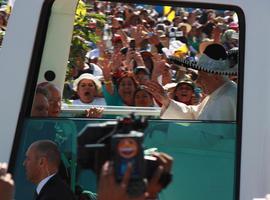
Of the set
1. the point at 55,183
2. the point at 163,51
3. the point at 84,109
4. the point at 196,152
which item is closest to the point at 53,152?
the point at 55,183

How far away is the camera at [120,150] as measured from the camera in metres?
0.93

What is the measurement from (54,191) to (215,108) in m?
0.63

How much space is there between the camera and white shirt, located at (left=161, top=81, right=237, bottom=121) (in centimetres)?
175

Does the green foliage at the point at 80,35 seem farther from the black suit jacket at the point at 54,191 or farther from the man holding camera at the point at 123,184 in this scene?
the man holding camera at the point at 123,184

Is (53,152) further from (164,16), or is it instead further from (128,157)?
(164,16)

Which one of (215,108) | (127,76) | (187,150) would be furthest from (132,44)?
(187,150)

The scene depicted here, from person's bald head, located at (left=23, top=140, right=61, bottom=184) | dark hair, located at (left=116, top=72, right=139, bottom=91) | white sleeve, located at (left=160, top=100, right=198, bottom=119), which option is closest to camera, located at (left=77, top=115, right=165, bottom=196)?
person's bald head, located at (left=23, top=140, right=61, bottom=184)

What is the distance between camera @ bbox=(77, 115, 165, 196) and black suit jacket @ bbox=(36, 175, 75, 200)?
0.63 metres

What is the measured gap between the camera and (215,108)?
1.86m

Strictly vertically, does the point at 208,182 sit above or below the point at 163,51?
below

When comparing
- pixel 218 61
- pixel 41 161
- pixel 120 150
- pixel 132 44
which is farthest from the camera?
pixel 132 44

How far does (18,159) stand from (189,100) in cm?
122

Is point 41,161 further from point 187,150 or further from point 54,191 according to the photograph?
point 187,150

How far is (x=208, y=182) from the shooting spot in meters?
1.67
